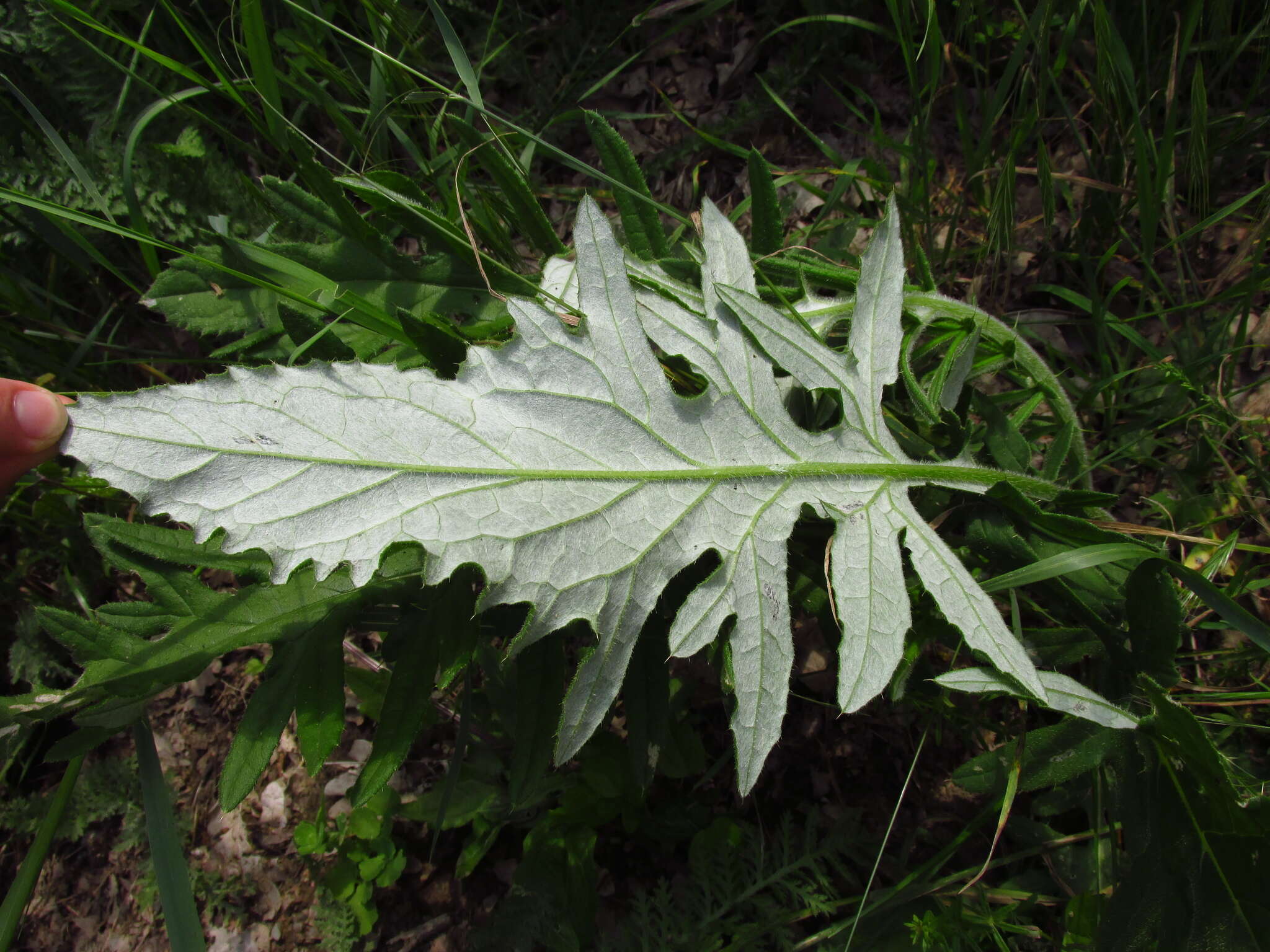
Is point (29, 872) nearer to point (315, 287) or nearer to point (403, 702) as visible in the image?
point (403, 702)

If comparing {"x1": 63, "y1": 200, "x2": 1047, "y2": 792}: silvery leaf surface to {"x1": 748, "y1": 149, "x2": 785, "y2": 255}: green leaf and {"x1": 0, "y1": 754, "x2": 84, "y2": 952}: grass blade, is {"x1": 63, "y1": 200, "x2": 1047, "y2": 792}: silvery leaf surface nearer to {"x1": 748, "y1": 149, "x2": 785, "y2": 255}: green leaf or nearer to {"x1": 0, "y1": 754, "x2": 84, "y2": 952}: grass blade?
{"x1": 748, "y1": 149, "x2": 785, "y2": 255}: green leaf

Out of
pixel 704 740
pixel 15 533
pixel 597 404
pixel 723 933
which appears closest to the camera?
pixel 597 404

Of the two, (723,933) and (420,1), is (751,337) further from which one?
(420,1)

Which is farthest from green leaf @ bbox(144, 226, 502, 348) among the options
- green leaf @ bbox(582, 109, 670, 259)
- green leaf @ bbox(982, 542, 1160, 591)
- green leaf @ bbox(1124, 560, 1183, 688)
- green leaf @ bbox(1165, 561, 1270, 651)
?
green leaf @ bbox(1165, 561, 1270, 651)

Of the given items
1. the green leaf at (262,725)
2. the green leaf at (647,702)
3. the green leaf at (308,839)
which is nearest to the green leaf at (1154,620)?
the green leaf at (647,702)

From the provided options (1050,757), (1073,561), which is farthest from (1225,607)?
(1050,757)

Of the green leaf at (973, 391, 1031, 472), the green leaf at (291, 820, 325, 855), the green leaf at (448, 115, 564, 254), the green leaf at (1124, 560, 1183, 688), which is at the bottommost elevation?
the green leaf at (291, 820, 325, 855)

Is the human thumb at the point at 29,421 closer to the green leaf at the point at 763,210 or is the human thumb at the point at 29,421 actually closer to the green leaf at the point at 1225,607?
the green leaf at the point at 763,210

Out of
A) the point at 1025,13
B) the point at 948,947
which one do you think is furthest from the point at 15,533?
the point at 1025,13
